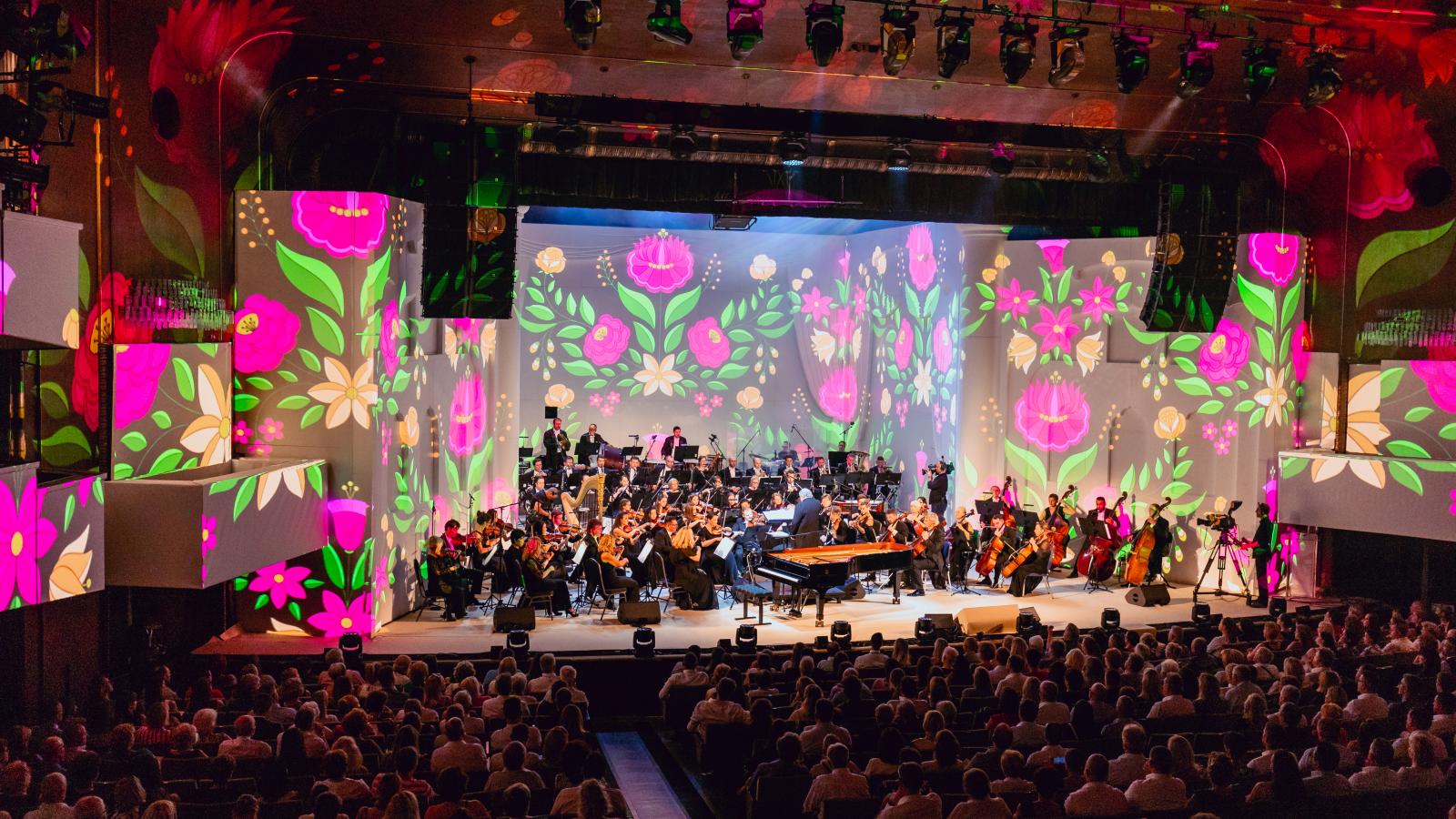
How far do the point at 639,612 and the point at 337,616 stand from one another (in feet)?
11.0

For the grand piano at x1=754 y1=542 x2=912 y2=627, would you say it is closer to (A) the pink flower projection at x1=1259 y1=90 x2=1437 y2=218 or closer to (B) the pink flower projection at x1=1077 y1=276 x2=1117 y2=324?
(B) the pink flower projection at x1=1077 y1=276 x2=1117 y2=324

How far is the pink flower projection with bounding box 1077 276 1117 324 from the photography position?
18266 mm

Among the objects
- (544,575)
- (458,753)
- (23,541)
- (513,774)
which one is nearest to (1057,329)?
(544,575)

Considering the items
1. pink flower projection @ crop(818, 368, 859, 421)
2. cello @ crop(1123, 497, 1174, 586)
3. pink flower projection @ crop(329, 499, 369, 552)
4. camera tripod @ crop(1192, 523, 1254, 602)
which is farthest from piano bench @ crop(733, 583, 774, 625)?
pink flower projection @ crop(818, 368, 859, 421)

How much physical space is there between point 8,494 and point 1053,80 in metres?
9.56

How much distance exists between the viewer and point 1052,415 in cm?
1900

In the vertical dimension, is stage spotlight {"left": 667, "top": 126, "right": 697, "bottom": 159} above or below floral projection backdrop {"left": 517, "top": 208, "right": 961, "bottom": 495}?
above

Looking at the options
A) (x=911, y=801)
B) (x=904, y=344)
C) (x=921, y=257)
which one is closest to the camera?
(x=911, y=801)

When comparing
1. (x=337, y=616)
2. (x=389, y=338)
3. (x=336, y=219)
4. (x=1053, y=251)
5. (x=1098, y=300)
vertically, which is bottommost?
(x=337, y=616)

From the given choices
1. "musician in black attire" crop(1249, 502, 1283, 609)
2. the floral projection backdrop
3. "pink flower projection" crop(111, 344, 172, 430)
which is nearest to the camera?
"pink flower projection" crop(111, 344, 172, 430)

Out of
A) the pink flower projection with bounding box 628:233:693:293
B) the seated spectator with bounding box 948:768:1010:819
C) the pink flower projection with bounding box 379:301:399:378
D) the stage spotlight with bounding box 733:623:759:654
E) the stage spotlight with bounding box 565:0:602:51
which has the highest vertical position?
the stage spotlight with bounding box 565:0:602:51

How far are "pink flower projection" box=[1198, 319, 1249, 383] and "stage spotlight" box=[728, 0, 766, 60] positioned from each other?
9.15m

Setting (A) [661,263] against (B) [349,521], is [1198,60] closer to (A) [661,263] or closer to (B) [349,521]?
(B) [349,521]

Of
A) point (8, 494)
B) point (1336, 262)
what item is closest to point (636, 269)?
point (1336, 262)
